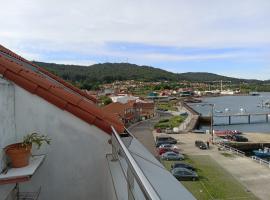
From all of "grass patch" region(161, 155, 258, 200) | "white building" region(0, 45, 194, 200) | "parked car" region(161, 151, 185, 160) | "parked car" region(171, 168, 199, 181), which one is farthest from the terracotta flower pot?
"parked car" region(161, 151, 185, 160)

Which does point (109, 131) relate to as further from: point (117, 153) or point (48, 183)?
point (48, 183)

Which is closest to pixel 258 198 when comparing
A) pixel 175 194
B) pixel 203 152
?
pixel 203 152

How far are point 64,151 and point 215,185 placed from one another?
60.8 feet

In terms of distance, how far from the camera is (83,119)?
156 inches

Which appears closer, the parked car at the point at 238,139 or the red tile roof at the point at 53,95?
the red tile roof at the point at 53,95

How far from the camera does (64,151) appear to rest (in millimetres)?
3969

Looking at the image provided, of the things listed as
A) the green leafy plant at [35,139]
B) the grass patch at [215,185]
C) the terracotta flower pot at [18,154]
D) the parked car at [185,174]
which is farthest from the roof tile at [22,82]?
the parked car at [185,174]

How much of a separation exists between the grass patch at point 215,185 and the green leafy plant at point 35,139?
1547 centimetres

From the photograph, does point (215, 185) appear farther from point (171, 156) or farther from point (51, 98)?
point (51, 98)

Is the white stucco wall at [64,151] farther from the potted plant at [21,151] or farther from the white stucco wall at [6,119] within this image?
the potted plant at [21,151]

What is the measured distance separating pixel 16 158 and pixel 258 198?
60.1 feet

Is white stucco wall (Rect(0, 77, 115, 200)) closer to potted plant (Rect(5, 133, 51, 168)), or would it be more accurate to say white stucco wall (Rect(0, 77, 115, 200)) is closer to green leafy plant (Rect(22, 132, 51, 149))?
green leafy plant (Rect(22, 132, 51, 149))

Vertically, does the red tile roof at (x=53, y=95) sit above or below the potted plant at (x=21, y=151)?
above

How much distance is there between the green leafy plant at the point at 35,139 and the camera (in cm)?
366
